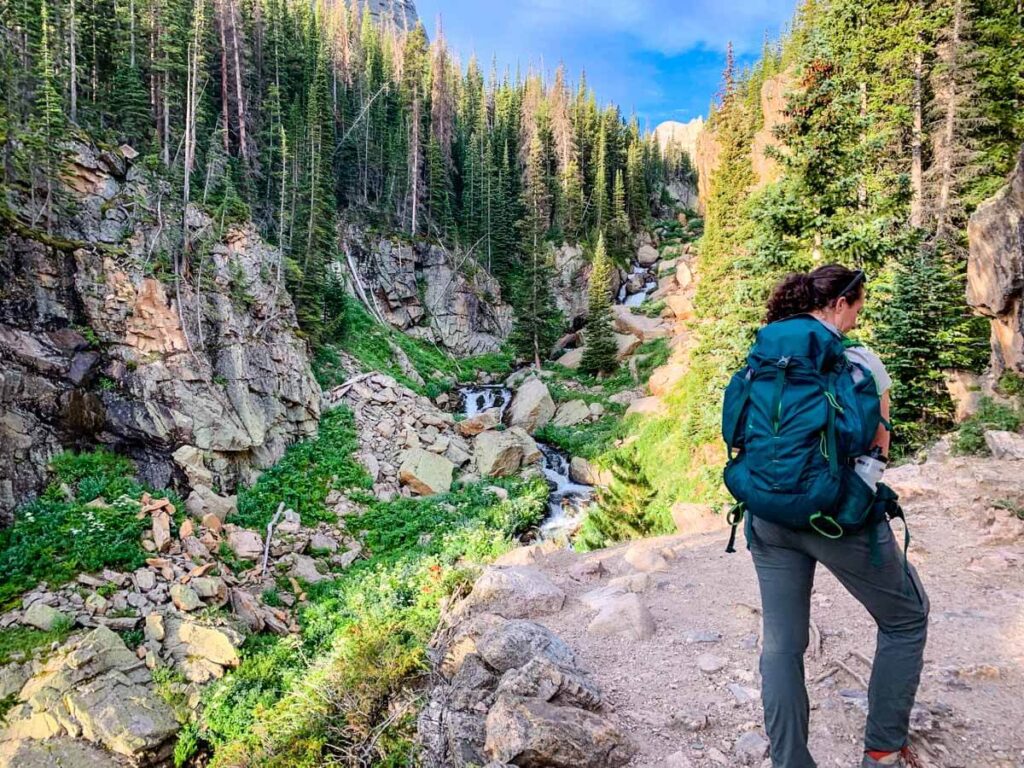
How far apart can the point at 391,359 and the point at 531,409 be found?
8.12 meters

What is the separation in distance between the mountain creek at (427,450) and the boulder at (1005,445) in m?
0.05

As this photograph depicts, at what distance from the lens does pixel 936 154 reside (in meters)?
16.8

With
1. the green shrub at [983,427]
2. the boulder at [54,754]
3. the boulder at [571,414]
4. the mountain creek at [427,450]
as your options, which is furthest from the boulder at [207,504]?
the green shrub at [983,427]

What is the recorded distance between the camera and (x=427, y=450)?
20.3 metres

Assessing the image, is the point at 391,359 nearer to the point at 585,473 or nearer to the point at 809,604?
the point at 585,473

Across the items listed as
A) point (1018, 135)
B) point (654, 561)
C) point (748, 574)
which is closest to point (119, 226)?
point (654, 561)

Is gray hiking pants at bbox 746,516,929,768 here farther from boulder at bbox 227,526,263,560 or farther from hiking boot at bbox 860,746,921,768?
boulder at bbox 227,526,263,560

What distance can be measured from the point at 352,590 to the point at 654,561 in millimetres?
7852

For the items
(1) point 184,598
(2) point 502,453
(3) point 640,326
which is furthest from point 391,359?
(1) point 184,598

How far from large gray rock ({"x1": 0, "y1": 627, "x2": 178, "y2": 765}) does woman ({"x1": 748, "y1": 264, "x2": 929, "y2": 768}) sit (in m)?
9.74

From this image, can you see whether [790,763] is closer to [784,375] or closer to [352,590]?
[784,375]

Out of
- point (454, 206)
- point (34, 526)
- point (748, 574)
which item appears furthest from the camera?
point (454, 206)

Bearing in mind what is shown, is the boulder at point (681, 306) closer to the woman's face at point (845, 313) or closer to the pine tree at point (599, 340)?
the pine tree at point (599, 340)

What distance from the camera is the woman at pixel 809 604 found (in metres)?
2.33
